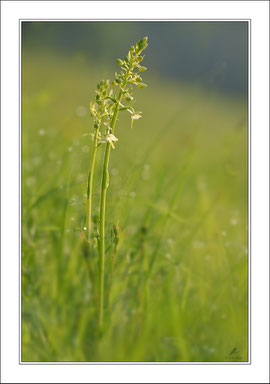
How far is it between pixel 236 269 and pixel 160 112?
2.10 metres

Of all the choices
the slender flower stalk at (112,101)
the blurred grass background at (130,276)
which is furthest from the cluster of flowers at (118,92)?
the blurred grass background at (130,276)

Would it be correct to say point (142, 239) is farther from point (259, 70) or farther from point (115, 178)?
point (259, 70)

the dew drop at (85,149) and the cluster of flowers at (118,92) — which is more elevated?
the cluster of flowers at (118,92)

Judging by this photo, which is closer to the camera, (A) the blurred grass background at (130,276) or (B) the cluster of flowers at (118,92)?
(B) the cluster of flowers at (118,92)

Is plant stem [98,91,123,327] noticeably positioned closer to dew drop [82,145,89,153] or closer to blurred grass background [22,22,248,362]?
blurred grass background [22,22,248,362]

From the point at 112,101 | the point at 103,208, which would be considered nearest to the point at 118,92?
the point at 112,101

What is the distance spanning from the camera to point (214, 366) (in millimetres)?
957

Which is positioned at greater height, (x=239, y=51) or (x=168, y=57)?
(x=168, y=57)

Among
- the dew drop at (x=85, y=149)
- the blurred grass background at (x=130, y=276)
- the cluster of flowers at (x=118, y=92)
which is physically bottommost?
the blurred grass background at (x=130, y=276)

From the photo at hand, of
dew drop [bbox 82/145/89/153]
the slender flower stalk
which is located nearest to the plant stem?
the slender flower stalk

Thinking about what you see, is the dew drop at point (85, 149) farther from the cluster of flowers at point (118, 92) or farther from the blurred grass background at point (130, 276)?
the cluster of flowers at point (118, 92)

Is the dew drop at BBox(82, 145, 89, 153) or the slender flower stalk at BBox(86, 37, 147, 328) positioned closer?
the slender flower stalk at BBox(86, 37, 147, 328)

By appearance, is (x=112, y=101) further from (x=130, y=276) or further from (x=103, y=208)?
(x=130, y=276)

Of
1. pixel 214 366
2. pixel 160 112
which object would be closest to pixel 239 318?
pixel 214 366
